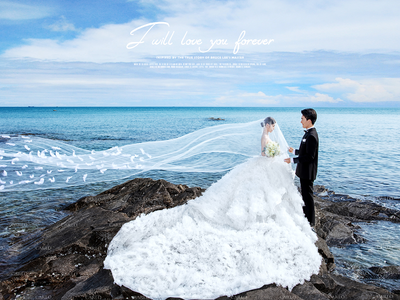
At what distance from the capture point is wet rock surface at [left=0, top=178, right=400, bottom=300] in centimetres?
443

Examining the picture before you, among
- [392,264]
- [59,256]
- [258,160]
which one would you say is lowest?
[392,264]

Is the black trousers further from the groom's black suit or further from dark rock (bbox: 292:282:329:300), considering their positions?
dark rock (bbox: 292:282:329:300)

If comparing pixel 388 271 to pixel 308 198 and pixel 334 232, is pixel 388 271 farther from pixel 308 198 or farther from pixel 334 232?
pixel 308 198

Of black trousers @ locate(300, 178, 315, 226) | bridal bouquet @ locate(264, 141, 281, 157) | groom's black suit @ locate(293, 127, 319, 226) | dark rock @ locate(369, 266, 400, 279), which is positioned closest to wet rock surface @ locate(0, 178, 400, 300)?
dark rock @ locate(369, 266, 400, 279)

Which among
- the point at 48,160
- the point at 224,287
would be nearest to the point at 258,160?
the point at 224,287

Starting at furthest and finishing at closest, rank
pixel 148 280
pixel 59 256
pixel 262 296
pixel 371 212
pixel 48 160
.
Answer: pixel 48 160 < pixel 371 212 < pixel 59 256 < pixel 148 280 < pixel 262 296

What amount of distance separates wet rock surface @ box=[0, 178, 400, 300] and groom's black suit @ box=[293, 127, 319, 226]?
0.79 m

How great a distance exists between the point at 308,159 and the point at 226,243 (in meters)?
2.59

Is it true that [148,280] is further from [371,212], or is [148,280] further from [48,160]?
[48,160]

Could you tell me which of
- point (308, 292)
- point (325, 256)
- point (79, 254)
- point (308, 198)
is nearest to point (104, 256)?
point (79, 254)

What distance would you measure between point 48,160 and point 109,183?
144 inches

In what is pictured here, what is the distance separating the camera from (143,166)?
40.7ft

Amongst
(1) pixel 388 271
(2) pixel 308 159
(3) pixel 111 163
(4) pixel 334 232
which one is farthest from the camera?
(3) pixel 111 163

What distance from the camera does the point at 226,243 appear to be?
17.0 feet
